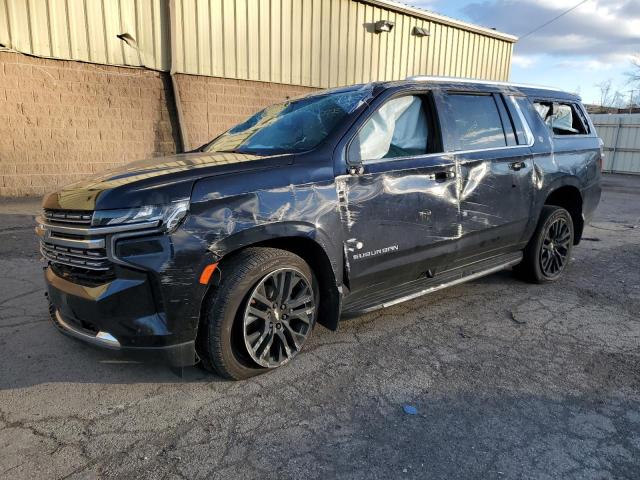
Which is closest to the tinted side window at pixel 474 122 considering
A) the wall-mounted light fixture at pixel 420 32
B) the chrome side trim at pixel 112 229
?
the chrome side trim at pixel 112 229

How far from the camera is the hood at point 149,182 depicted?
2648 mm

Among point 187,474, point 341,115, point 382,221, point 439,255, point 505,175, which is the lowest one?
point 187,474

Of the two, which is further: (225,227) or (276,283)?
(276,283)

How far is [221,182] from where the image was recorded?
2.83 meters

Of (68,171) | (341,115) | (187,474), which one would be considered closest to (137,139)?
(68,171)

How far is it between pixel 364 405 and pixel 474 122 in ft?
8.82

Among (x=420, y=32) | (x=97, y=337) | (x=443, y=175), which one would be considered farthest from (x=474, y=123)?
(x=420, y=32)

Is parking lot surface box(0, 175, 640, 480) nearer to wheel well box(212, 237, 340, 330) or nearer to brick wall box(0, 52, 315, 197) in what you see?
wheel well box(212, 237, 340, 330)

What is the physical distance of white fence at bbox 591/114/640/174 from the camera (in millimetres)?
19609

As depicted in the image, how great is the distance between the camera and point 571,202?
5.39 m

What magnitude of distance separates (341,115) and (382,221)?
2.73ft

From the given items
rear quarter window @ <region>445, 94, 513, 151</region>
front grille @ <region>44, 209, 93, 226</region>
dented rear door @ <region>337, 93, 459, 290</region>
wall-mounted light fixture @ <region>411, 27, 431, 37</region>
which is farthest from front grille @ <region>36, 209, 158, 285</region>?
wall-mounted light fixture @ <region>411, 27, 431, 37</region>

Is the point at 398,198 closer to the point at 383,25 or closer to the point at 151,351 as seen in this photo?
the point at 151,351

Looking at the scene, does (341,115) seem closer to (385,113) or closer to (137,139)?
(385,113)
